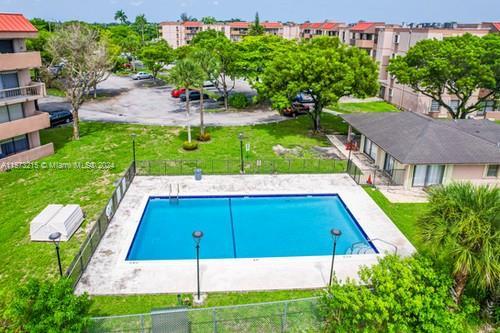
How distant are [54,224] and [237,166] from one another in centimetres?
1469

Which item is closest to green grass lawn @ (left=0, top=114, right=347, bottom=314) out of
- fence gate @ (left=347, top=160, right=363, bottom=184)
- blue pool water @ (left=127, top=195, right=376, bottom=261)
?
blue pool water @ (left=127, top=195, right=376, bottom=261)

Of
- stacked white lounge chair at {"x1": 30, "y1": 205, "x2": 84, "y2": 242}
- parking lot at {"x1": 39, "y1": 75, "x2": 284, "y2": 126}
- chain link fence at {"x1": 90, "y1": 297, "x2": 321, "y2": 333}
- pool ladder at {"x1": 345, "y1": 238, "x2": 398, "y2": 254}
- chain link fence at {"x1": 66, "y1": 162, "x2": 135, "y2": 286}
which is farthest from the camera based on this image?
parking lot at {"x1": 39, "y1": 75, "x2": 284, "y2": 126}

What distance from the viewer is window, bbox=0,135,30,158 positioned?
101 ft

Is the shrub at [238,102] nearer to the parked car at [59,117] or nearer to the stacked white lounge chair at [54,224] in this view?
the parked car at [59,117]

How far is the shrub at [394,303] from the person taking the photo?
43.8ft

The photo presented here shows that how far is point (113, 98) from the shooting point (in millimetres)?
57250

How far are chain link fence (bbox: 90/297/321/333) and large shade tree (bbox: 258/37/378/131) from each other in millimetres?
23784

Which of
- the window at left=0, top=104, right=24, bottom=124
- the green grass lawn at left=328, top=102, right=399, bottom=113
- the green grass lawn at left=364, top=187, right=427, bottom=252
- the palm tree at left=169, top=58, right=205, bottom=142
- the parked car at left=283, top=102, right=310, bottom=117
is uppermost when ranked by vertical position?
the palm tree at left=169, top=58, right=205, bottom=142

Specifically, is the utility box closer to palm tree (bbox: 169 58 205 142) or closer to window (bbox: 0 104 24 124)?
palm tree (bbox: 169 58 205 142)

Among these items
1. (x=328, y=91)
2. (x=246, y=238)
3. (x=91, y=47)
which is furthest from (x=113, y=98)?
(x=246, y=238)

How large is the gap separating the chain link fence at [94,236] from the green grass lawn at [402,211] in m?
17.0

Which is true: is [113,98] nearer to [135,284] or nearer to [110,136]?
[110,136]

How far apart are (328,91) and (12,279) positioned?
27.6m

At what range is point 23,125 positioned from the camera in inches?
1220
